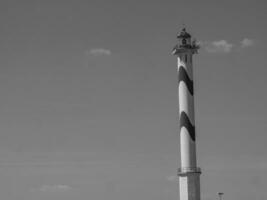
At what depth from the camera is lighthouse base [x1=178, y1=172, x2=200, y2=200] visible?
7438 centimetres

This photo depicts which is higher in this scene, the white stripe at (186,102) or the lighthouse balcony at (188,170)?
the white stripe at (186,102)

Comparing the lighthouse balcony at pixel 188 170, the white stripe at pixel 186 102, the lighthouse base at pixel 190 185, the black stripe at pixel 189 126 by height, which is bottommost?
the lighthouse base at pixel 190 185

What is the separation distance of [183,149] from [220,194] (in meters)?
9.38

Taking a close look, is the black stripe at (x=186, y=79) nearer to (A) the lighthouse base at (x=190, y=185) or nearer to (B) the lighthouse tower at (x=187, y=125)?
(B) the lighthouse tower at (x=187, y=125)

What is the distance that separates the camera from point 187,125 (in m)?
75.2

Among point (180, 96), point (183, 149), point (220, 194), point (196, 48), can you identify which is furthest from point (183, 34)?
point (220, 194)

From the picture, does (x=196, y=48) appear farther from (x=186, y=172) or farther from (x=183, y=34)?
(x=186, y=172)

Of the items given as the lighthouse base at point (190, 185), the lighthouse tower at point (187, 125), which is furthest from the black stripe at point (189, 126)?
the lighthouse base at point (190, 185)

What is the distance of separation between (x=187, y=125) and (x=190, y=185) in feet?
21.9

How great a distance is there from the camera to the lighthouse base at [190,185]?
7438cm

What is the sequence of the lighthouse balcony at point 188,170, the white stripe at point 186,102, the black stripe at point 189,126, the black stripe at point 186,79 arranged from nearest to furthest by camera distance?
the lighthouse balcony at point 188,170 < the black stripe at point 189,126 < the white stripe at point 186,102 < the black stripe at point 186,79

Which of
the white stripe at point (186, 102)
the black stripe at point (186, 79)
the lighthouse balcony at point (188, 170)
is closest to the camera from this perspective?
the lighthouse balcony at point (188, 170)

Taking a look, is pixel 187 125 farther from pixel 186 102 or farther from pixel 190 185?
pixel 190 185

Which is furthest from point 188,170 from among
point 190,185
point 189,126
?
point 189,126
